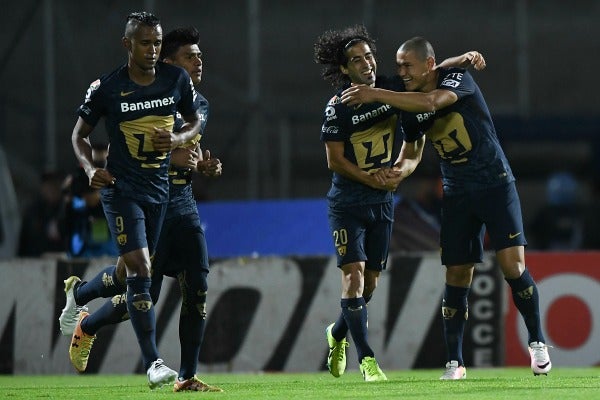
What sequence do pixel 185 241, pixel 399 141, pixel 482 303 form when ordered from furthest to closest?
1. pixel 399 141
2. pixel 482 303
3. pixel 185 241

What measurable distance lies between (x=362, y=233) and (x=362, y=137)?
64 centimetres

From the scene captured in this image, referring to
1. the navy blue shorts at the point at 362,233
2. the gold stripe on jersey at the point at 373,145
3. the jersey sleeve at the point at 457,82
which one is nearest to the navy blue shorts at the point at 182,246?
the navy blue shorts at the point at 362,233

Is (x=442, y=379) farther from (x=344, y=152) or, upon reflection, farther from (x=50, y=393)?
(x=50, y=393)

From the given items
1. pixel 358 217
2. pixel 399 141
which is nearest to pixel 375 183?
pixel 358 217

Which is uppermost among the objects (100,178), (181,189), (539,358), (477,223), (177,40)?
(177,40)

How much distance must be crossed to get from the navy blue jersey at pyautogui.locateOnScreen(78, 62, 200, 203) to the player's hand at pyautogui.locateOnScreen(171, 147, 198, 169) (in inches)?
14.1

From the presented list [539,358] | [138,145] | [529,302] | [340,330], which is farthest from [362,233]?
[138,145]

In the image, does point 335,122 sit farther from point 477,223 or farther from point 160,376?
point 160,376

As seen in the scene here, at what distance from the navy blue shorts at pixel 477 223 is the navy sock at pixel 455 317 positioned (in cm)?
24

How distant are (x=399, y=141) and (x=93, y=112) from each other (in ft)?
25.7

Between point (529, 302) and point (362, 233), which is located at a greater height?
point (362, 233)

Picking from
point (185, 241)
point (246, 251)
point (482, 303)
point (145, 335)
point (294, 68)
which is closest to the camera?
point (145, 335)

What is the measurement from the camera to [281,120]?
1830 cm

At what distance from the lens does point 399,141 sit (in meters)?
16.8
